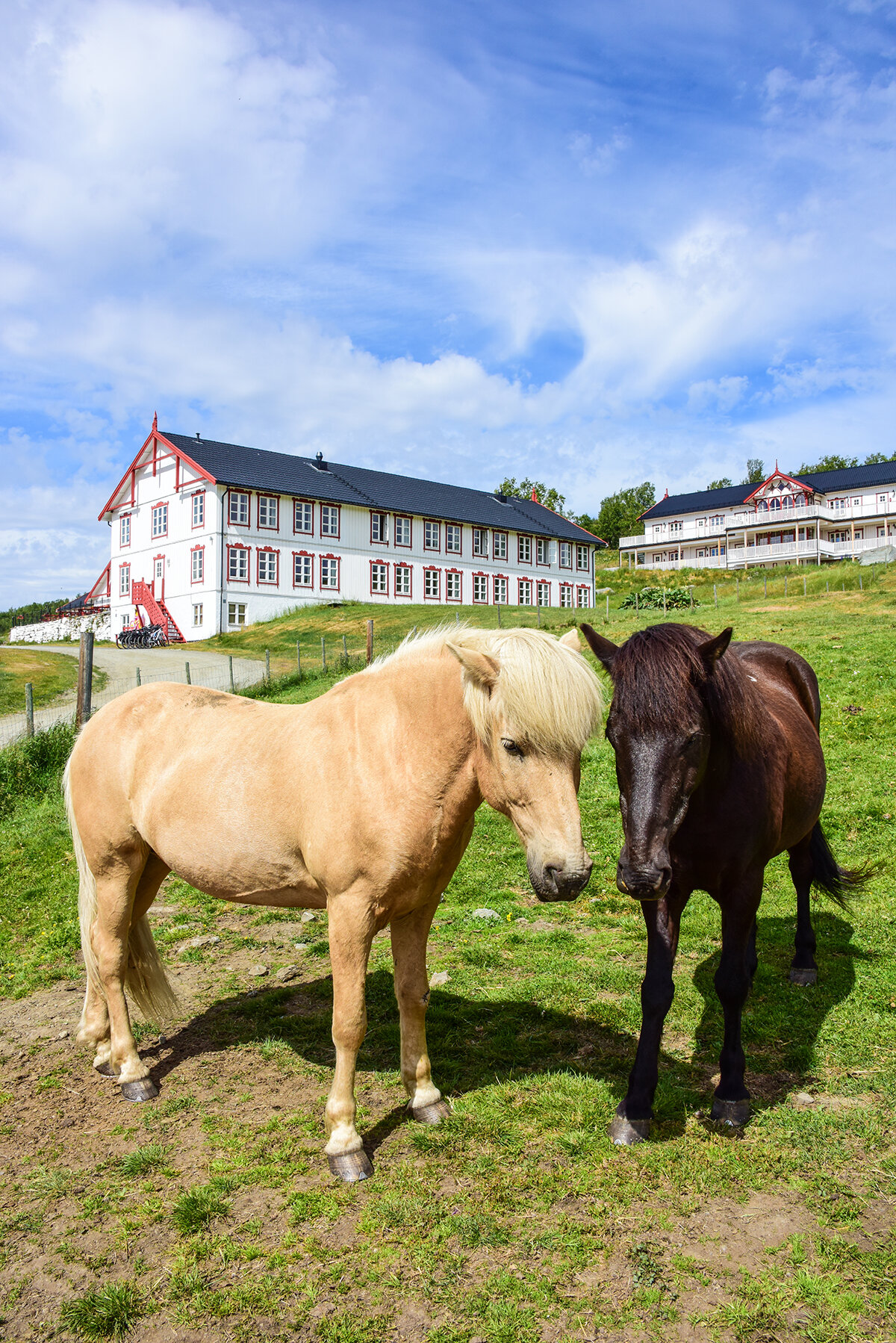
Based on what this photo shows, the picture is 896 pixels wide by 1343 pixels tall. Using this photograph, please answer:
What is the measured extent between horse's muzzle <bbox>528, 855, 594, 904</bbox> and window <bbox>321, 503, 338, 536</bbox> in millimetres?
39780

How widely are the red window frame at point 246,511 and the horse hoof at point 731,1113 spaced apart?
122ft

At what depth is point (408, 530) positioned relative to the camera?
4494 centimetres

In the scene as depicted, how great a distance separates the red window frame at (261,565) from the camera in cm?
3891

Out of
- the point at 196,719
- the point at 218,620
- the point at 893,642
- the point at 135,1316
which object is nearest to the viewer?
the point at 135,1316

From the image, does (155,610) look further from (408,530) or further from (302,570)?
(408,530)

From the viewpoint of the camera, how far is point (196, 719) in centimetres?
465

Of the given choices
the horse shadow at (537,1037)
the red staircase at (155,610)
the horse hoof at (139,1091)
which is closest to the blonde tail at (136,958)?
the horse shadow at (537,1037)

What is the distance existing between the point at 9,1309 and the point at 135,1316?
49 centimetres

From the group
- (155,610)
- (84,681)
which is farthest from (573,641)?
(155,610)

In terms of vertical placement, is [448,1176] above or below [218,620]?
below

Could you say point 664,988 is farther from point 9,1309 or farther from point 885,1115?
point 9,1309

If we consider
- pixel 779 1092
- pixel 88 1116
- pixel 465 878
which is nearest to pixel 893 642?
pixel 465 878

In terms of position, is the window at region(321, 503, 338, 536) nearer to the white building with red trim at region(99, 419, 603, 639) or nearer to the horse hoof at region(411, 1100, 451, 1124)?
the white building with red trim at region(99, 419, 603, 639)

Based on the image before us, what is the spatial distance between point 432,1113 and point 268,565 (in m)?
37.2
